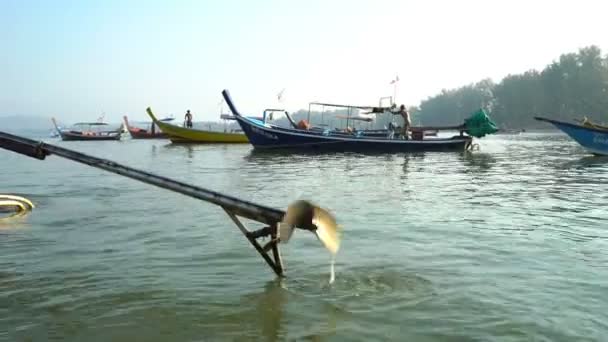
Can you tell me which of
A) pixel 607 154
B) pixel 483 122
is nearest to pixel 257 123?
pixel 483 122

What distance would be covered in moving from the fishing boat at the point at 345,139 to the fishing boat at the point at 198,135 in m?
10.2

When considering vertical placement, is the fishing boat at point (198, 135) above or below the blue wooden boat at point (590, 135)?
below

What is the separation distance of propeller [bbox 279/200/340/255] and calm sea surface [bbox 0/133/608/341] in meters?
0.69

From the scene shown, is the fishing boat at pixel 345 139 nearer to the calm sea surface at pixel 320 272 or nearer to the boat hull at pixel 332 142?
the boat hull at pixel 332 142

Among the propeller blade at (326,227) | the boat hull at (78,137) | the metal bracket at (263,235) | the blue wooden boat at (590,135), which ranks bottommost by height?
the boat hull at (78,137)

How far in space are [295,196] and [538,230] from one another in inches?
222

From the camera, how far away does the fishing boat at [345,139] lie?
28297mm

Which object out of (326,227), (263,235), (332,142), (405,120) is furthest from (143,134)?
(326,227)

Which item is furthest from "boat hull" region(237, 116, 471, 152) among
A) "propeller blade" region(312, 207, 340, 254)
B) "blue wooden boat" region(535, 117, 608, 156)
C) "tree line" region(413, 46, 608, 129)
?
"tree line" region(413, 46, 608, 129)

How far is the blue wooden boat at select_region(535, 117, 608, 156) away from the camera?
23750 mm

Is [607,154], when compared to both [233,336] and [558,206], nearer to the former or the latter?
[558,206]

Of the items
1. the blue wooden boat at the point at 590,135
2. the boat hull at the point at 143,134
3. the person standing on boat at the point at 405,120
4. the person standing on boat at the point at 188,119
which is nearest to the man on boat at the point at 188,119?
the person standing on boat at the point at 188,119

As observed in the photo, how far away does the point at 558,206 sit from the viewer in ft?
34.8

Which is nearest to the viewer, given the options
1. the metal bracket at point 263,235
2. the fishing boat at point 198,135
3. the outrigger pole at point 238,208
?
the outrigger pole at point 238,208
